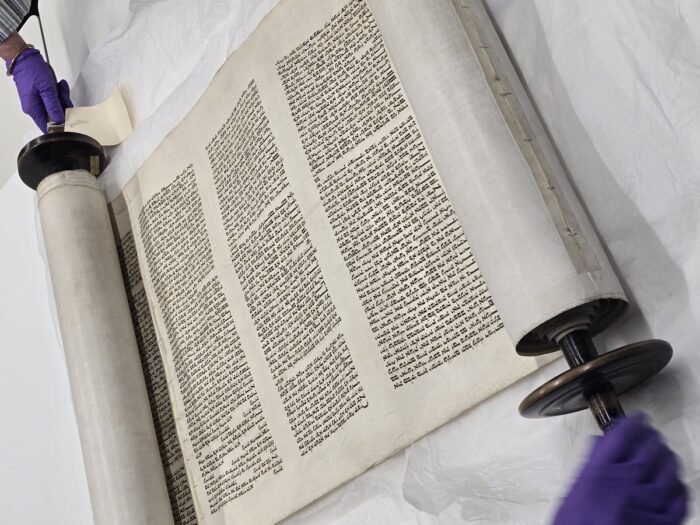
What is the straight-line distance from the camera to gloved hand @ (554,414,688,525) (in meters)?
0.35

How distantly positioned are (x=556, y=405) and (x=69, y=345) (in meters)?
0.43

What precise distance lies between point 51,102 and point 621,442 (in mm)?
710

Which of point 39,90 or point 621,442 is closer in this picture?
point 621,442

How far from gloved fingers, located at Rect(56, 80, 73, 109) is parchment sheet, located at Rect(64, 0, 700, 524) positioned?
0.52 m

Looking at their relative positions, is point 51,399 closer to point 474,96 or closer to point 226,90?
point 226,90

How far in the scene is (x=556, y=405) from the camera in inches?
18.0

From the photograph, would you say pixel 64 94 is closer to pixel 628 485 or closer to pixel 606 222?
pixel 606 222

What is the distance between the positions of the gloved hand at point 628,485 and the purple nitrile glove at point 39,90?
27.2 inches

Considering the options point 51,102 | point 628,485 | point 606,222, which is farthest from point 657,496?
point 51,102

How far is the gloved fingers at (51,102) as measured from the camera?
35.3 inches

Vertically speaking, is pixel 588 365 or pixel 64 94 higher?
pixel 64 94

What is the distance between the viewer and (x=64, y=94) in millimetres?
930

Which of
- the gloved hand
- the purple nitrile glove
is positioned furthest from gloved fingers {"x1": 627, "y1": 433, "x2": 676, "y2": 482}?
the purple nitrile glove

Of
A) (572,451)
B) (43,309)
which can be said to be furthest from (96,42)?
(572,451)
